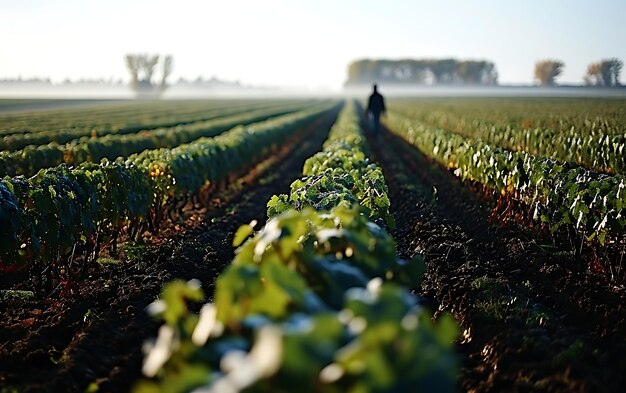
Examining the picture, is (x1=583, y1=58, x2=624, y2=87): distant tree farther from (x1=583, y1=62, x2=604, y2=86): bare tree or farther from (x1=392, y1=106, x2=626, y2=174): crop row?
(x1=392, y1=106, x2=626, y2=174): crop row

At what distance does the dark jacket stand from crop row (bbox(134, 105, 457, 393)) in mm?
20905

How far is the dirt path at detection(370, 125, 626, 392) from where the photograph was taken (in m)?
4.86

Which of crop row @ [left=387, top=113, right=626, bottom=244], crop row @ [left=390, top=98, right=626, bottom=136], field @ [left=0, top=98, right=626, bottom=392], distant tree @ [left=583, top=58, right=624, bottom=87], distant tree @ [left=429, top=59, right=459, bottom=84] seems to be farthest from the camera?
distant tree @ [left=429, top=59, right=459, bottom=84]

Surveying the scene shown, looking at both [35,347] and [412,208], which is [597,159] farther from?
[35,347]

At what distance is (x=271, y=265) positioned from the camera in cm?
255

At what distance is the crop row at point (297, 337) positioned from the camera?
1.99 meters

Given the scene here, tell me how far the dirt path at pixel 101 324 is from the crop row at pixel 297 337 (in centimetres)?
271

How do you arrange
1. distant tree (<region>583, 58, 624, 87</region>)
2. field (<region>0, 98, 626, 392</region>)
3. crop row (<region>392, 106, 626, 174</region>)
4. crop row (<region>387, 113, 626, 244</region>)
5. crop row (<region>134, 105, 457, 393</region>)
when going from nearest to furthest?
crop row (<region>134, 105, 457, 393</region>) → field (<region>0, 98, 626, 392</region>) → crop row (<region>387, 113, 626, 244</region>) → crop row (<region>392, 106, 626, 174</region>) → distant tree (<region>583, 58, 624, 87</region>)

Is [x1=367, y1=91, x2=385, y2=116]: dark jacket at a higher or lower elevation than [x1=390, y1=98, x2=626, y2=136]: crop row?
higher

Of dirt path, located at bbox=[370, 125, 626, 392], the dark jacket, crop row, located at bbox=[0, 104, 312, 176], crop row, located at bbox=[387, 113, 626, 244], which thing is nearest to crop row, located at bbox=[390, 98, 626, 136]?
the dark jacket

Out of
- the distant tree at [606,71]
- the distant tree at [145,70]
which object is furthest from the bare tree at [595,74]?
the distant tree at [145,70]

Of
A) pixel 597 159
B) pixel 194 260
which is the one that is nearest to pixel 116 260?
pixel 194 260

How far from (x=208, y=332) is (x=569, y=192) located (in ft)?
21.6

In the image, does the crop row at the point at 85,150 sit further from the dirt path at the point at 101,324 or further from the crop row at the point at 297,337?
the crop row at the point at 297,337
